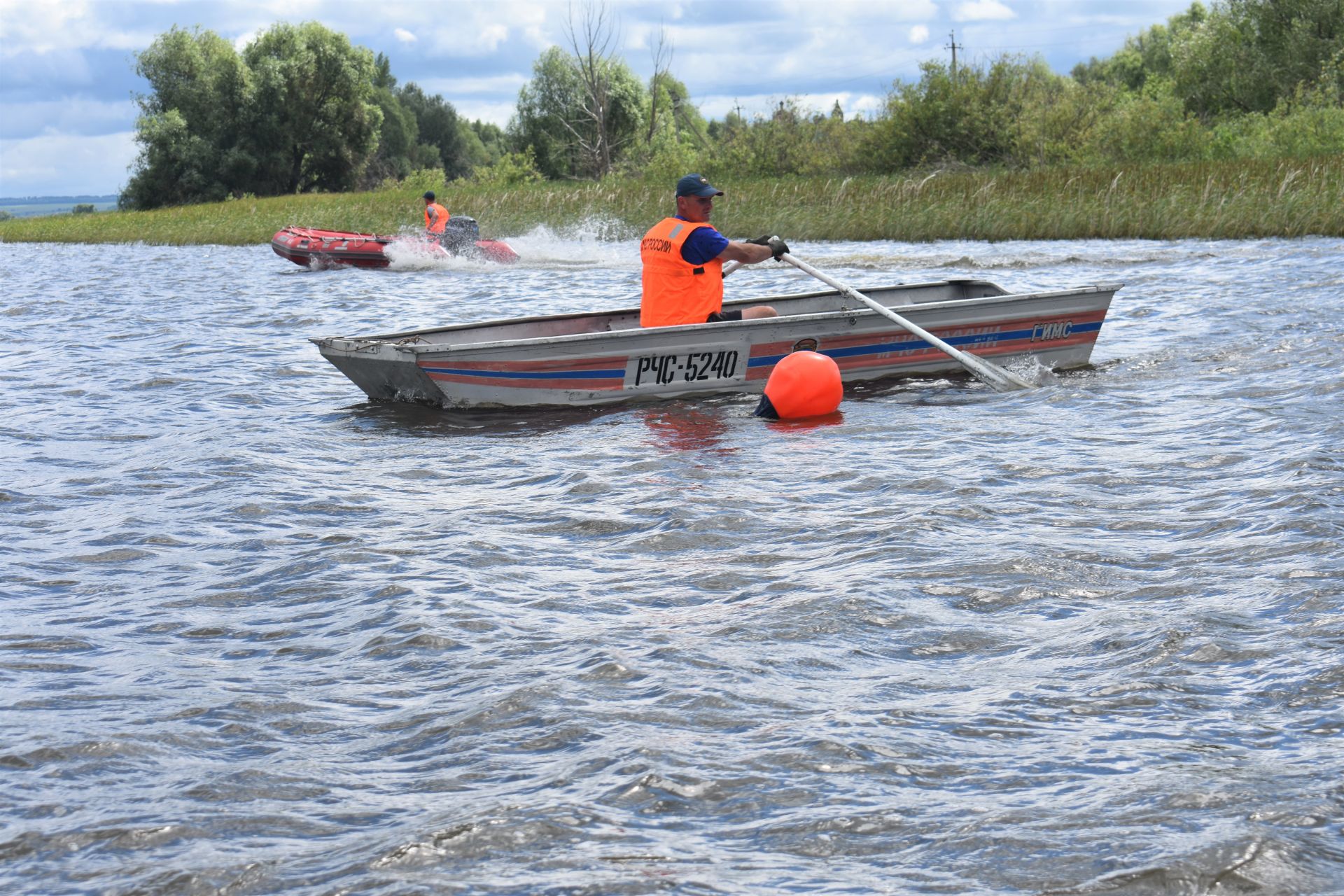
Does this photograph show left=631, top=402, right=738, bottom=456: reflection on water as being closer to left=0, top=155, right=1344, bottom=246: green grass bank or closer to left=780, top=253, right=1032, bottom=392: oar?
left=780, top=253, right=1032, bottom=392: oar

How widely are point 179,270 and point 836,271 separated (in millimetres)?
15989

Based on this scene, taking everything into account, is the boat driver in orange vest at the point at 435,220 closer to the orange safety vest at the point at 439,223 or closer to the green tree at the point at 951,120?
the orange safety vest at the point at 439,223

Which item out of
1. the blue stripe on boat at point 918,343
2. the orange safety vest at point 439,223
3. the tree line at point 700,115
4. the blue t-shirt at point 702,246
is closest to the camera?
the blue t-shirt at point 702,246

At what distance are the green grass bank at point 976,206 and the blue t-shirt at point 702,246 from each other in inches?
576

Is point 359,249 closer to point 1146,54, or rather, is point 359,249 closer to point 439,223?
point 439,223

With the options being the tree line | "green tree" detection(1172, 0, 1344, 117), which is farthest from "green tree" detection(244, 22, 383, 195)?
"green tree" detection(1172, 0, 1344, 117)

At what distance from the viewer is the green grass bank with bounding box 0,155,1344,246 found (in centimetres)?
2205

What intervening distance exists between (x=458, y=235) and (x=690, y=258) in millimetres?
16594

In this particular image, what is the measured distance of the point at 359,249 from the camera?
87.2 feet

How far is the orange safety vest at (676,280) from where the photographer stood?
10402mm

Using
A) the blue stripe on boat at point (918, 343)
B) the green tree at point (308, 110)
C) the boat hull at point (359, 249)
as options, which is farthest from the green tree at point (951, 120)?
the green tree at point (308, 110)

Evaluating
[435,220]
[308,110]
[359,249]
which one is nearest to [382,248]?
[359,249]

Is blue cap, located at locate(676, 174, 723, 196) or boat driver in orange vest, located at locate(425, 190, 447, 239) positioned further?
boat driver in orange vest, located at locate(425, 190, 447, 239)

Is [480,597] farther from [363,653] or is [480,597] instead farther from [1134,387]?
[1134,387]
